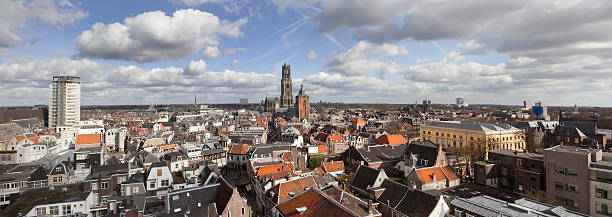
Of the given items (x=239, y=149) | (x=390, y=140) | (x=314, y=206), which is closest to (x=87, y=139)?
(x=239, y=149)

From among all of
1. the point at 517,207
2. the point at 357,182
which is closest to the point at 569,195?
the point at 517,207

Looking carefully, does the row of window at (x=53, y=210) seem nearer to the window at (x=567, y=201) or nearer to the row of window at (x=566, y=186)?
the window at (x=567, y=201)

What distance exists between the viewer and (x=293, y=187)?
124 feet

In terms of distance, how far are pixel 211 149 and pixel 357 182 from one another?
43.8m

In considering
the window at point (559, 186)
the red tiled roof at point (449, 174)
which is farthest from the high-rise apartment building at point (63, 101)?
the window at point (559, 186)

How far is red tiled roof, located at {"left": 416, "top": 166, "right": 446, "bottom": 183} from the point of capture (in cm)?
4485

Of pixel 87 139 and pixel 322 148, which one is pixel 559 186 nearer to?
pixel 322 148

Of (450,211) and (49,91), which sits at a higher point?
(49,91)

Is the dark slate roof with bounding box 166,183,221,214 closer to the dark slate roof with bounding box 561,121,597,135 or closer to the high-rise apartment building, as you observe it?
the dark slate roof with bounding box 561,121,597,135

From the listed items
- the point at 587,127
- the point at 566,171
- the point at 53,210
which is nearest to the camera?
the point at 566,171

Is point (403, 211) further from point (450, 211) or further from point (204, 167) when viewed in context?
point (204, 167)

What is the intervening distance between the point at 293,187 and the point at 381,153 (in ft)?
107

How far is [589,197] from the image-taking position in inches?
1339

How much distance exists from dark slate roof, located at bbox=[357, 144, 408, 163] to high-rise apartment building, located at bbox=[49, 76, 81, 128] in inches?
5461
